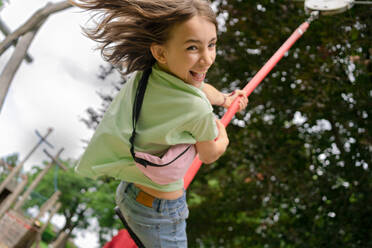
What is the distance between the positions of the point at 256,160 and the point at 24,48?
305 cm

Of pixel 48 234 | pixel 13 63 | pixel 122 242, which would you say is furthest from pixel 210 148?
pixel 48 234

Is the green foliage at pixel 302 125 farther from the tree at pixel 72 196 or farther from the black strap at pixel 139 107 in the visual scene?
the tree at pixel 72 196

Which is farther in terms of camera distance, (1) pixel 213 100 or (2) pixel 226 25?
(2) pixel 226 25

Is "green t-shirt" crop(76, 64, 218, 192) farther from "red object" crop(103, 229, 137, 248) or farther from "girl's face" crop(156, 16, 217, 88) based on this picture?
"red object" crop(103, 229, 137, 248)

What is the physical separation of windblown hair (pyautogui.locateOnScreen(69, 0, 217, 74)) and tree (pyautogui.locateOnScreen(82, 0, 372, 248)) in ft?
7.72

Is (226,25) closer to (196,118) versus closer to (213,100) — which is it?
(213,100)

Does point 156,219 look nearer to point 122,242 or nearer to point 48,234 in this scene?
point 122,242

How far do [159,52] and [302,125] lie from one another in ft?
10.0

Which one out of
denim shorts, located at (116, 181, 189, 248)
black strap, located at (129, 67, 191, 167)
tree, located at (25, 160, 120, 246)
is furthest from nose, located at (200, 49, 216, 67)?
tree, located at (25, 160, 120, 246)

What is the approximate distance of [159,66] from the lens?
177cm

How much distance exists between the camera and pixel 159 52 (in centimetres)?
170

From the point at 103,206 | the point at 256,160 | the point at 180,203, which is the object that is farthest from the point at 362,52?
the point at 103,206

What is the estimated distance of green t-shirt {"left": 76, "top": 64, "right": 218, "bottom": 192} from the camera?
5.39 ft

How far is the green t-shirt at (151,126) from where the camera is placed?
1.64 meters
